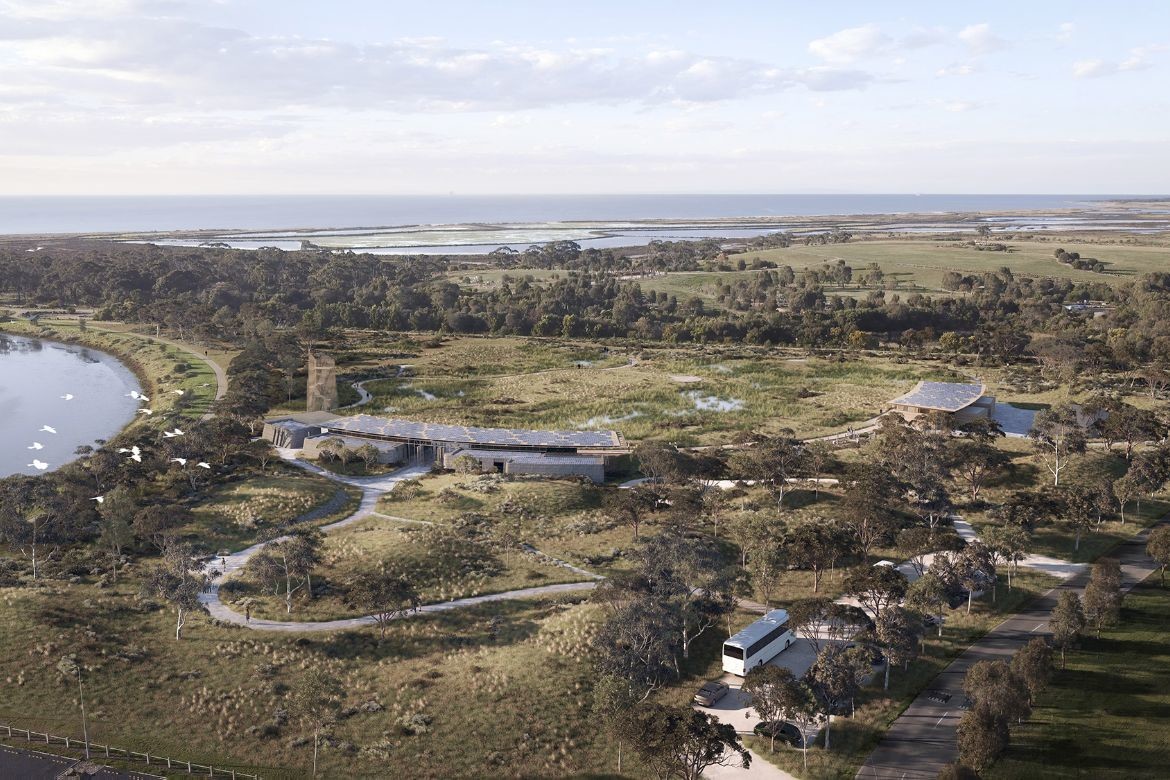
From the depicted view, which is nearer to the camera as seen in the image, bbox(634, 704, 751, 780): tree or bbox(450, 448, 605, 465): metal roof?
bbox(634, 704, 751, 780): tree

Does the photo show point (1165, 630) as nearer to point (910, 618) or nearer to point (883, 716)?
point (910, 618)

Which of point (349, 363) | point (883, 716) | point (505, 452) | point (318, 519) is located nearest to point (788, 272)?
point (349, 363)

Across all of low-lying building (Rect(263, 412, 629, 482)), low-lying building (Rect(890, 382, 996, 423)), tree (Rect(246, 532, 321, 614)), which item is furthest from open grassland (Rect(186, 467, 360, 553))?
low-lying building (Rect(890, 382, 996, 423))

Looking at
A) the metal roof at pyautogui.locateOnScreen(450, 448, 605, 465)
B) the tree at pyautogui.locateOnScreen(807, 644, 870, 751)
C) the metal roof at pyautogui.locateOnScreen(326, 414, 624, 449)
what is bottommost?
the tree at pyautogui.locateOnScreen(807, 644, 870, 751)

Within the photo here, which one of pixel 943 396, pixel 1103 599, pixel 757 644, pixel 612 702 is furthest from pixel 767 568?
pixel 943 396

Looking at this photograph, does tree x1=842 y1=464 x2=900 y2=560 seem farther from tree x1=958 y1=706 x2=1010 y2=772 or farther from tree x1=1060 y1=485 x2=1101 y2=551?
tree x1=958 y1=706 x2=1010 y2=772

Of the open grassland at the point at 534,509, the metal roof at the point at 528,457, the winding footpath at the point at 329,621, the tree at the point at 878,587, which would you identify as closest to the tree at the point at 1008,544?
the tree at the point at 878,587

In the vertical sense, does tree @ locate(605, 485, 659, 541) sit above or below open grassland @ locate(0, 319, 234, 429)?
below
